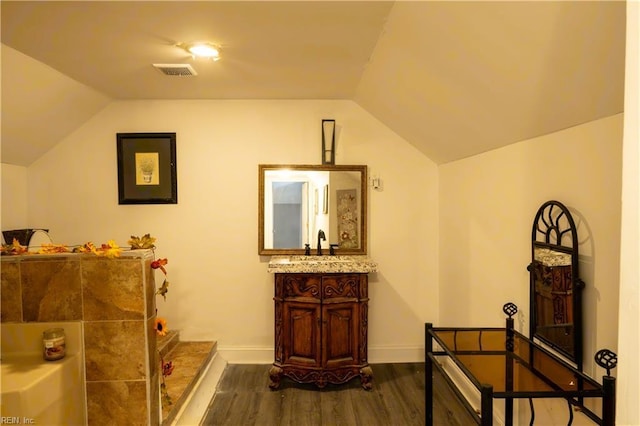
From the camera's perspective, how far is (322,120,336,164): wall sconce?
3562mm

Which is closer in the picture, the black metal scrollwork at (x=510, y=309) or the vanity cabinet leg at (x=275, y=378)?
the black metal scrollwork at (x=510, y=309)

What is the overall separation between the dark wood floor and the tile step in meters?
0.23

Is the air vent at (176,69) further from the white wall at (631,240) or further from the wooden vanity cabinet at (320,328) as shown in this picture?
the white wall at (631,240)

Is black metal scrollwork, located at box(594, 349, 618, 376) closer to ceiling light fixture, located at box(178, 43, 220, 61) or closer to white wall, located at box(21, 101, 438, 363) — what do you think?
white wall, located at box(21, 101, 438, 363)

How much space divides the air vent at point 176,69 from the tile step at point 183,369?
7.83ft

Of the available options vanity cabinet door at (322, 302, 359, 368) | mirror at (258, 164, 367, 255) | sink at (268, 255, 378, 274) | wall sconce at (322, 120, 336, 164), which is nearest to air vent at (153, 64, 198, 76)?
mirror at (258, 164, 367, 255)

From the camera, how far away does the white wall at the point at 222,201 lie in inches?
141

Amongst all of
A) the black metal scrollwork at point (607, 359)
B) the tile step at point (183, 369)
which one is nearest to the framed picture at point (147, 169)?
the tile step at point (183, 369)

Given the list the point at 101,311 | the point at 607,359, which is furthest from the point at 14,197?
the point at 607,359

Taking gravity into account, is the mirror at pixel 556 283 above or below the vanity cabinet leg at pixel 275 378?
above

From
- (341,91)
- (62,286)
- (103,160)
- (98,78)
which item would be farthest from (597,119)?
(103,160)

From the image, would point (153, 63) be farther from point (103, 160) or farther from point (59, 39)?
point (103, 160)

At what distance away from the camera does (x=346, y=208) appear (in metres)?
3.57

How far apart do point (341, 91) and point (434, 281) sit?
2054mm
